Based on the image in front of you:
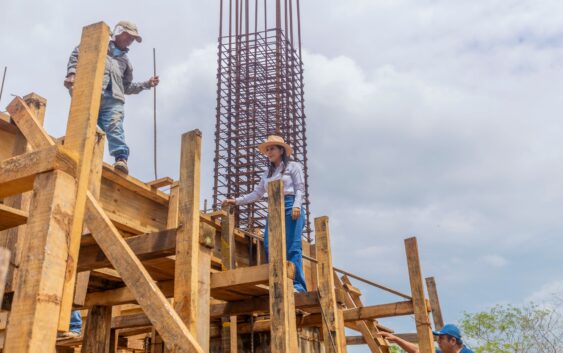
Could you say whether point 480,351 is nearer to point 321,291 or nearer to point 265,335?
point 265,335

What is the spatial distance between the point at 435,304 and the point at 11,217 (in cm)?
829

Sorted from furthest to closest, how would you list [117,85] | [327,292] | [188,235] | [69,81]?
[117,85]
[327,292]
[69,81]
[188,235]

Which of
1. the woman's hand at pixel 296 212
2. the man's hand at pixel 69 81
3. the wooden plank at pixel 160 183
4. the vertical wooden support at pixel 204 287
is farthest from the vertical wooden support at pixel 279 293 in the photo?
the man's hand at pixel 69 81

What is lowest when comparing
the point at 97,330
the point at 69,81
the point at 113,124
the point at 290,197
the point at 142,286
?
the point at 142,286

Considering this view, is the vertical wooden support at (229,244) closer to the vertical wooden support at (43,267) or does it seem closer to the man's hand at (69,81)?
the man's hand at (69,81)

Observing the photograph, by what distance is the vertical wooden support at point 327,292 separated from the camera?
18.8ft

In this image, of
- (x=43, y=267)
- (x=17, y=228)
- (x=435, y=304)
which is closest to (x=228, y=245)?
(x=17, y=228)

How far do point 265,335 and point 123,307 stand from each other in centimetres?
208

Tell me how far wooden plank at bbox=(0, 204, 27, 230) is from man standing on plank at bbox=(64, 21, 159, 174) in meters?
1.51

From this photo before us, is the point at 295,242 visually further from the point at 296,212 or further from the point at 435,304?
the point at 435,304

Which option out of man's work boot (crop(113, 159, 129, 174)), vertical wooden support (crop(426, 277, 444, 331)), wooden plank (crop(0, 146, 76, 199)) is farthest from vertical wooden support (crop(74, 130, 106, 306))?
vertical wooden support (crop(426, 277, 444, 331))

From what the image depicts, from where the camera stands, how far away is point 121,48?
6.82 meters

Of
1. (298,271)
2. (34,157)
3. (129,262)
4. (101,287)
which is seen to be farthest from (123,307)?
(34,157)

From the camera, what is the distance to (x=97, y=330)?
6035 millimetres
